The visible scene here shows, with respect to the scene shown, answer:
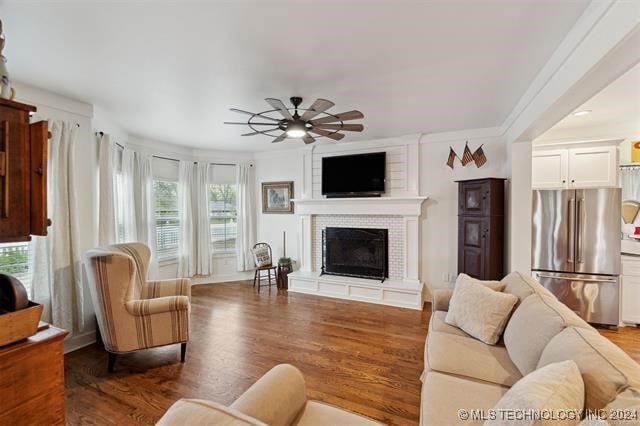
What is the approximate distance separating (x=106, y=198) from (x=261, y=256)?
8.63 ft

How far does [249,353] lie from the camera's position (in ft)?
9.53

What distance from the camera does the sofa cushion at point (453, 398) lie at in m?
1.30

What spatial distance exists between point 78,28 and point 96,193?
2.11m

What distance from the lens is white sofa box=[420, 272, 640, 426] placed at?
108cm

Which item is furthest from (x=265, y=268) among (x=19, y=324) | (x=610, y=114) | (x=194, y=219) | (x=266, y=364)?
(x=610, y=114)

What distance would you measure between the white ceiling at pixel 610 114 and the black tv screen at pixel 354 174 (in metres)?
2.18

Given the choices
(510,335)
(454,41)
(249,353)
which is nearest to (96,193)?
(249,353)

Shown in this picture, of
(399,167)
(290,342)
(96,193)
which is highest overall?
(399,167)

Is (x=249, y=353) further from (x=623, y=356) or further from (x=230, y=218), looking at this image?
(x=230, y=218)

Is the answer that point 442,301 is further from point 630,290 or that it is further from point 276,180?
point 276,180

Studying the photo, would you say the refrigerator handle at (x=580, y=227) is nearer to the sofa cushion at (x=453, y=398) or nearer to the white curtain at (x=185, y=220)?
the sofa cushion at (x=453, y=398)

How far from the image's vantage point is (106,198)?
342cm

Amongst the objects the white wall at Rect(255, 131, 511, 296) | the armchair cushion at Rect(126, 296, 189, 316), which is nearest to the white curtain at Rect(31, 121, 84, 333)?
the armchair cushion at Rect(126, 296, 189, 316)

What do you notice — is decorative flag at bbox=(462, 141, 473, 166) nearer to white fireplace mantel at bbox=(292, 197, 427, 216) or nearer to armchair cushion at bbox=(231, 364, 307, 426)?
white fireplace mantel at bbox=(292, 197, 427, 216)
